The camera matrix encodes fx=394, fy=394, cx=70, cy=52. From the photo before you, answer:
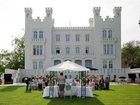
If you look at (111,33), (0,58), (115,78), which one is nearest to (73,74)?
(115,78)

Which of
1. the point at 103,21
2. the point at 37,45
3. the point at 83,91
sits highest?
the point at 103,21

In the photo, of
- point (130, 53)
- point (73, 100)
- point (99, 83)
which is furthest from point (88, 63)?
point (73, 100)

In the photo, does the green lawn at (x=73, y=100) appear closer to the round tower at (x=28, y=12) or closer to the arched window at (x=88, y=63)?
the arched window at (x=88, y=63)

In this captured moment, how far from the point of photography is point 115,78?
59.5m

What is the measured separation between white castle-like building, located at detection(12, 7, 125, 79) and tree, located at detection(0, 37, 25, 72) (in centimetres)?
2275

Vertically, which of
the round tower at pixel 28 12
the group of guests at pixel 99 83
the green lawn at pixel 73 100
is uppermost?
the round tower at pixel 28 12

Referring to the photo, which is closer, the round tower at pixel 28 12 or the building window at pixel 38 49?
the building window at pixel 38 49

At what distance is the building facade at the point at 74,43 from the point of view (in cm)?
6469

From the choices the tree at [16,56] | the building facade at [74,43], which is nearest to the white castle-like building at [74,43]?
the building facade at [74,43]

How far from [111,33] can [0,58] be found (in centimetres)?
3781

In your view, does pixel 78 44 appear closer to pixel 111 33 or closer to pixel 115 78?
pixel 111 33

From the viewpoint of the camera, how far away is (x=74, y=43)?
6625 centimetres

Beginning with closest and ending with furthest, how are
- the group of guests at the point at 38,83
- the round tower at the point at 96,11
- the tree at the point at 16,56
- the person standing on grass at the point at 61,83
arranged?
the person standing on grass at the point at 61,83, the group of guests at the point at 38,83, the round tower at the point at 96,11, the tree at the point at 16,56

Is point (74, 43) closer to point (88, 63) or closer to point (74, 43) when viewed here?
point (74, 43)
